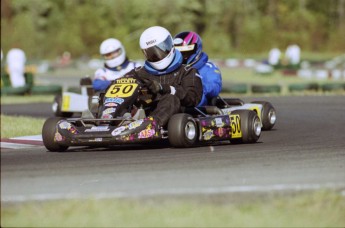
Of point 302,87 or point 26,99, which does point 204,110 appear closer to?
point 26,99

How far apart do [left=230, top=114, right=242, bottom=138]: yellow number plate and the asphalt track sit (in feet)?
0.55

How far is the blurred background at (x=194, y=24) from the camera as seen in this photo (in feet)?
215

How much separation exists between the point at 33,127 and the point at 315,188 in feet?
20.8

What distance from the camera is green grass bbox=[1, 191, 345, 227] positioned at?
480 cm

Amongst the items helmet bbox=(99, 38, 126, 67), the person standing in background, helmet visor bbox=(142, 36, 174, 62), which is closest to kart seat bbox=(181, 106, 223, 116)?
helmet visor bbox=(142, 36, 174, 62)

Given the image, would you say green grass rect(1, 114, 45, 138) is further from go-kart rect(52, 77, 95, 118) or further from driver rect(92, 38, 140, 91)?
go-kart rect(52, 77, 95, 118)

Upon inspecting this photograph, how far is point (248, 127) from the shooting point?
9656mm

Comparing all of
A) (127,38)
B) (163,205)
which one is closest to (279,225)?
(163,205)

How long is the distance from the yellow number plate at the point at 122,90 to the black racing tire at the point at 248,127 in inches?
48.3

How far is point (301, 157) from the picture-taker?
814 centimetres

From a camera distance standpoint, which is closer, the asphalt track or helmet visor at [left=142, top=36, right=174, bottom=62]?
the asphalt track

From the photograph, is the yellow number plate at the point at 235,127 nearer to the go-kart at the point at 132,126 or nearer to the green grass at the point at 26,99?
the go-kart at the point at 132,126

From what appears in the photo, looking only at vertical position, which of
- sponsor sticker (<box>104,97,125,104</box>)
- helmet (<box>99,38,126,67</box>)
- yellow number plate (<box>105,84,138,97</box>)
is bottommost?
sponsor sticker (<box>104,97,125,104</box>)

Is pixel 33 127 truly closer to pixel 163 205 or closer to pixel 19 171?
pixel 19 171
